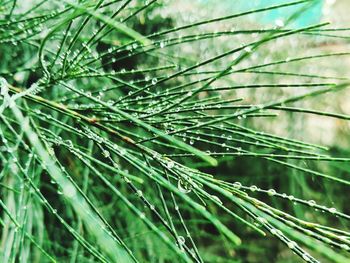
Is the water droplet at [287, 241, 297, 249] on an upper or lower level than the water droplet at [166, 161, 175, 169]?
lower

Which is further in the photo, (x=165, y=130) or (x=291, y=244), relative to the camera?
(x=165, y=130)

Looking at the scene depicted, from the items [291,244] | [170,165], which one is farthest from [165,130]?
[291,244]

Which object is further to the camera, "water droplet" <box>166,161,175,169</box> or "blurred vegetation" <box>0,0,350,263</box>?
"blurred vegetation" <box>0,0,350,263</box>

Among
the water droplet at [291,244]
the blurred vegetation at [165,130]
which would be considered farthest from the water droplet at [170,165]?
the water droplet at [291,244]

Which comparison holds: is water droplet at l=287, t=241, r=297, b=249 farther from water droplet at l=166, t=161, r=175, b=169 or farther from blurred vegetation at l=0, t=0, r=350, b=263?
water droplet at l=166, t=161, r=175, b=169

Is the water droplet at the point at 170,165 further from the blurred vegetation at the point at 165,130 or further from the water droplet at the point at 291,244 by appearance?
the water droplet at the point at 291,244

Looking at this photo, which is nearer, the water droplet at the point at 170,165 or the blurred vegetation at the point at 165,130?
the water droplet at the point at 170,165

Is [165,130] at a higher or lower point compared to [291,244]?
higher

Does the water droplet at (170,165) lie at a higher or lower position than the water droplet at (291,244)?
higher

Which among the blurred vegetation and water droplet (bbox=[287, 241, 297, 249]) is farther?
the blurred vegetation

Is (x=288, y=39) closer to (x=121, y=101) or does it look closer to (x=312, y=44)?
(x=312, y=44)

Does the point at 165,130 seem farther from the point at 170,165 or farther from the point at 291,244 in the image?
the point at 291,244

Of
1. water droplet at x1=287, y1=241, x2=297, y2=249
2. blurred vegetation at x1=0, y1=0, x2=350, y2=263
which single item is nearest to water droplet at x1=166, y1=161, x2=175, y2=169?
blurred vegetation at x1=0, y1=0, x2=350, y2=263
